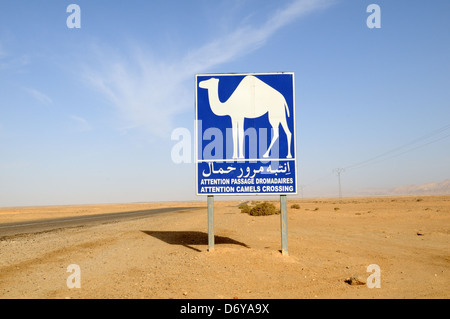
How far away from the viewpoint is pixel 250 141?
1025cm

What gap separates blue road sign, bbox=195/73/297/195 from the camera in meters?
10.1

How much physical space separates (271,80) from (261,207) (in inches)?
836

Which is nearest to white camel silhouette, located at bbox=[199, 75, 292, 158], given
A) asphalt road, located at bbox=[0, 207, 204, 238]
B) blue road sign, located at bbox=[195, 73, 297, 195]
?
blue road sign, located at bbox=[195, 73, 297, 195]

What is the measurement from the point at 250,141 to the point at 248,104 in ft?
3.92

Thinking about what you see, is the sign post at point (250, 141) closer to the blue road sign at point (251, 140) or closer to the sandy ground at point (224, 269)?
the blue road sign at point (251, 140)

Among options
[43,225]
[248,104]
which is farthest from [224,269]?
[43,225]

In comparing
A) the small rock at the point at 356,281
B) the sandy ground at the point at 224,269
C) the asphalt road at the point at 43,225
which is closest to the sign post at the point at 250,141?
the sandy ground at the point at 224,269

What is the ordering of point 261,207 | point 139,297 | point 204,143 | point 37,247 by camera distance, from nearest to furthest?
point 139,297
point 204,143
point 37,247
point 261,207

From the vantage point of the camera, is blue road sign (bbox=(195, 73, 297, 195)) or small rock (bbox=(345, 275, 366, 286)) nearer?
small rock (bbox=(345, 275, 366, 286))

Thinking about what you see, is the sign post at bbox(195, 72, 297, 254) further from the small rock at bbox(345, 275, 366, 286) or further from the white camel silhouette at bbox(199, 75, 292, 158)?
the small rock at bbox(345, 275, 366, 286)

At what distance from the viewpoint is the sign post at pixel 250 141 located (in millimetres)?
10125
